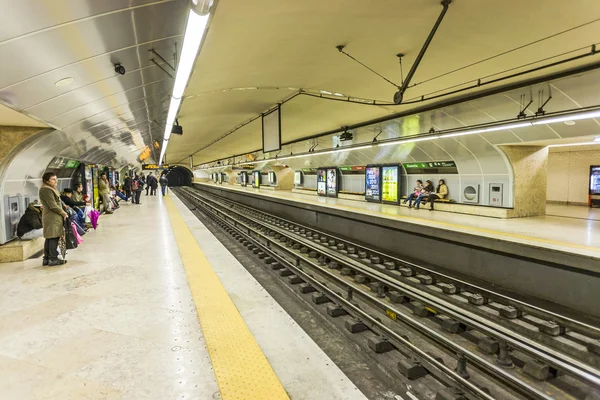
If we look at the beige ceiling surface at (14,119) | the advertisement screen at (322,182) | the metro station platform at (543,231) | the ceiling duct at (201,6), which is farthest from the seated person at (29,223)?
the advertisement screen at (322,182)

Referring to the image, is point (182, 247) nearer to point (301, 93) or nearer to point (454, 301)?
point (301, 93)

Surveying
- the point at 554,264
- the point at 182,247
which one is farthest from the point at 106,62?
the point at 554,264

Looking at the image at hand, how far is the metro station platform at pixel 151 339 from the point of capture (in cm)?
258

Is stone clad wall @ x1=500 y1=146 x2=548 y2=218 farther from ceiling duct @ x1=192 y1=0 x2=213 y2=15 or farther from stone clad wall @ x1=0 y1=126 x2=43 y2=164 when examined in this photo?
stone clad wall @ x1=0 y1=126 x2=43 y2=164

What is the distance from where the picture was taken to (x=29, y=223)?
6789mm

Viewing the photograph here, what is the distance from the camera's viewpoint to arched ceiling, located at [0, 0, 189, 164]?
107 inches

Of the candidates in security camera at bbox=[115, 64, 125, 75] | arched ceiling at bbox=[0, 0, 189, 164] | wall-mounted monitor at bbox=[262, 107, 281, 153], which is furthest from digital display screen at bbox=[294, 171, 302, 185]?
security camera at bbox=[115, 64, 125, 75]

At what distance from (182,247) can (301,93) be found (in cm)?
474

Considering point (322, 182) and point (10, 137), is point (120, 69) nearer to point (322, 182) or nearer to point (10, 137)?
point (10, 137)

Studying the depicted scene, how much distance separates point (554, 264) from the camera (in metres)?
5.54

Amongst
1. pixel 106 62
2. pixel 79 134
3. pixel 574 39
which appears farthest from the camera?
pixel 79 134

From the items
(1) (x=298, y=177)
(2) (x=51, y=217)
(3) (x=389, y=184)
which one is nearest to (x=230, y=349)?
(2) (x=51, y=217)

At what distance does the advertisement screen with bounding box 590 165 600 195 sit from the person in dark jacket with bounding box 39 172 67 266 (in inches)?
645

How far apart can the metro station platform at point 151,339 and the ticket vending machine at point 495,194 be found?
8.28 m
